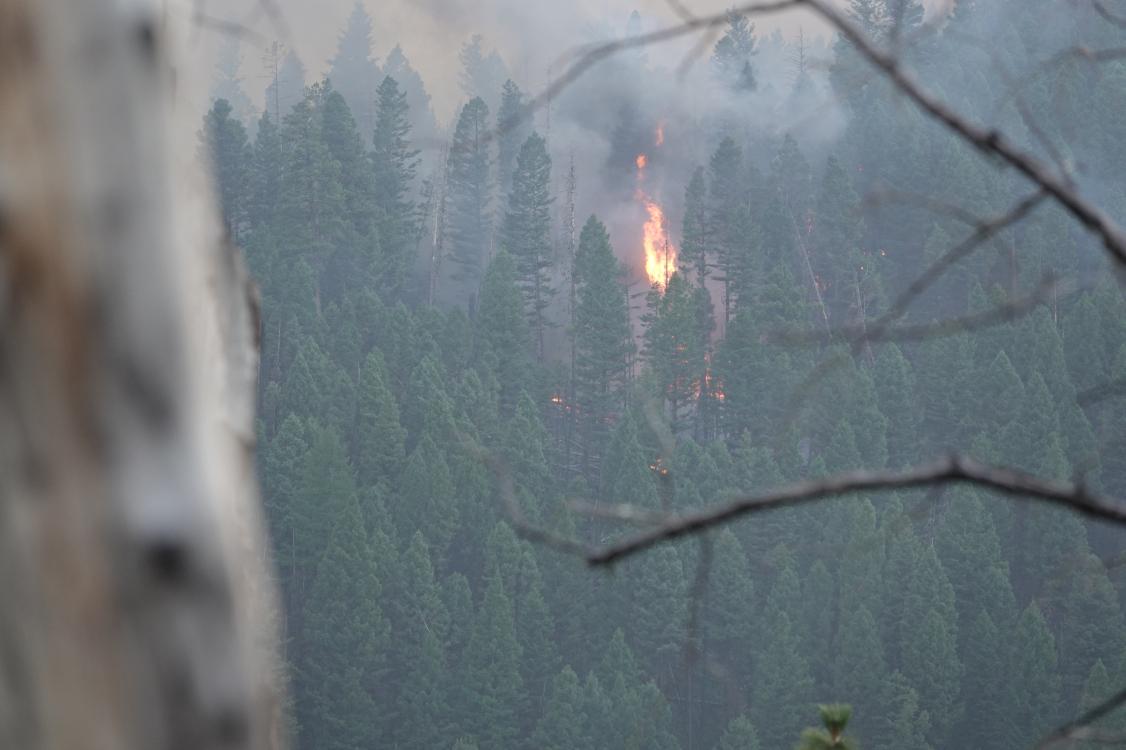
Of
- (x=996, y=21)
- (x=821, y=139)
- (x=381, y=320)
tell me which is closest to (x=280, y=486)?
(x=381, y=320)

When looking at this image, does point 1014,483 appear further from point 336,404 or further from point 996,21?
point 996,21

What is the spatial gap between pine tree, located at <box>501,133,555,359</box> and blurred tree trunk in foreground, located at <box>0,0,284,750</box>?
47070mm

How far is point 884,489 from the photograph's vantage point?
1533 millimetres

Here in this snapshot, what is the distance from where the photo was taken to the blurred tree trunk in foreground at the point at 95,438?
86cm

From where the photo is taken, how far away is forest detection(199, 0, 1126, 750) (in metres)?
30.2

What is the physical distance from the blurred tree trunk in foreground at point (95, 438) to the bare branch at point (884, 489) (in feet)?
2.52

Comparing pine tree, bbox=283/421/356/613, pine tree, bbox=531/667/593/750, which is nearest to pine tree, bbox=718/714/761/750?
pine tree, bbox=531/667/593/750

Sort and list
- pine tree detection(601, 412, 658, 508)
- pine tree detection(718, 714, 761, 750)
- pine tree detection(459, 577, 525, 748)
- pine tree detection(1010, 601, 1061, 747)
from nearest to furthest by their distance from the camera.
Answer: pine tree detection(718, 714, 761, 750), pine tree detection(1010, 601, 1061, 747), pine tree detection(459, 577, 525, 748), pine tree detection(601, 412, 658, 508)

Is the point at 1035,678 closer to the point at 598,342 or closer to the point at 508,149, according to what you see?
the point at 598,342

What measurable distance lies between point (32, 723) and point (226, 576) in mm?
143

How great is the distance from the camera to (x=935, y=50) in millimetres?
56438

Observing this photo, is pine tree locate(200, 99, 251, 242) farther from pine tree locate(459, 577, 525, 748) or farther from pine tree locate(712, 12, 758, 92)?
pine tree locate(712, 12, 758, 92)

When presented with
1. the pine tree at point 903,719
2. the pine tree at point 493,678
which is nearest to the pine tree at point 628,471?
the pine tree at point 493,678

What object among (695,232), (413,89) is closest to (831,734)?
(695,232)
